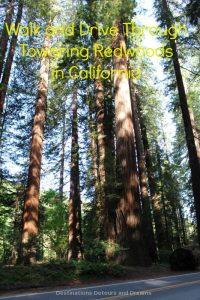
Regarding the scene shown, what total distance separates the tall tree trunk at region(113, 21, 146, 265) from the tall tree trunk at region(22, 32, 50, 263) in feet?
11.1

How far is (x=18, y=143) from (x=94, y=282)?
44.0 ft

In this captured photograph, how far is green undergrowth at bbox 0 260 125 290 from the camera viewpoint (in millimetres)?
8070

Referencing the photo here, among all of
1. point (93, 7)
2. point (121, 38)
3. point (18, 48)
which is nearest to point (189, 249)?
point (121, 38)

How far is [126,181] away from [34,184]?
4211mm

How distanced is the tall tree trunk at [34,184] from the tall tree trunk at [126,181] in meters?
3.38

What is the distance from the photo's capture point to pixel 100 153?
14062 mm

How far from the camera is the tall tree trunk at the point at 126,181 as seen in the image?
10625 mm

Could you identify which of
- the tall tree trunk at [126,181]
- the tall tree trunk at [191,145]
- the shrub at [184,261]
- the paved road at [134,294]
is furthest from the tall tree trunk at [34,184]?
the tall tree trunk at [191,145]

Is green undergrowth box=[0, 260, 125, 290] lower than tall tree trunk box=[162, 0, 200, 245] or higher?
lower

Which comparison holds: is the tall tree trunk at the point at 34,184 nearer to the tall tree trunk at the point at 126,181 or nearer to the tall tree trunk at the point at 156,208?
the tall tree trunk at the point at 126,181

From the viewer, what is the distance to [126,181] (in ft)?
37.7

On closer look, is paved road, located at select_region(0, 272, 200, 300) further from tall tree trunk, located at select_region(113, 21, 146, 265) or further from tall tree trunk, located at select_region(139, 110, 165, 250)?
tall tree trunk, located at select_region(139, 110, 165, 250)

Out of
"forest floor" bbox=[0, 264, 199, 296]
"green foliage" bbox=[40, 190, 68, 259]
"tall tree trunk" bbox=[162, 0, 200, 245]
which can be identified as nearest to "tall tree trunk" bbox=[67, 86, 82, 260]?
"green foliage" bbox=[40, 190, 68, 259]

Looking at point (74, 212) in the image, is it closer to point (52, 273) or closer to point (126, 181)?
point (126, 181)
